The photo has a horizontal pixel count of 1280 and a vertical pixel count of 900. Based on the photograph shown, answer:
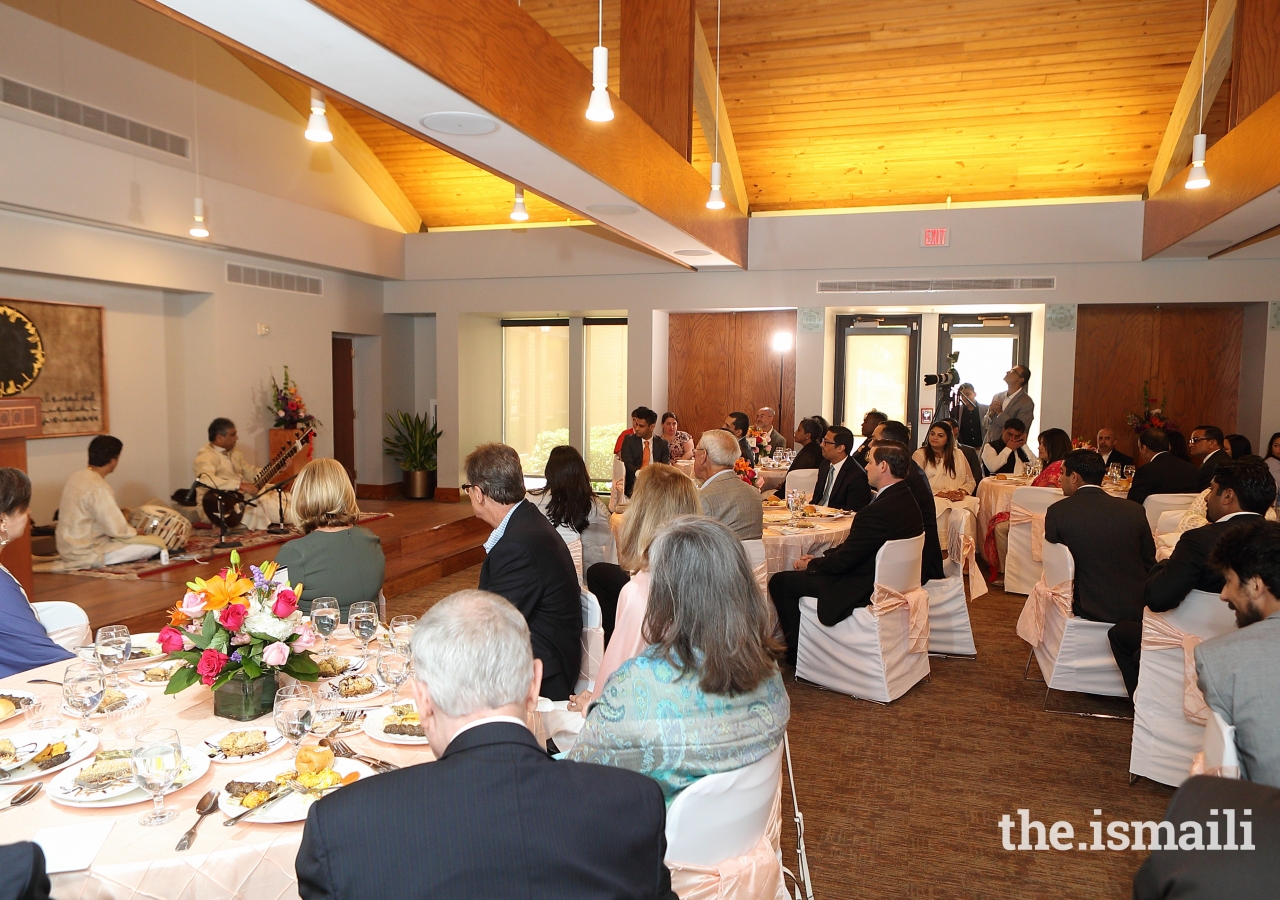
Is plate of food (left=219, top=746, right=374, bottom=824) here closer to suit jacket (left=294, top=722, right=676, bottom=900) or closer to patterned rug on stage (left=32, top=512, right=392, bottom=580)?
suit jacket (left=294, top=722, right=676, bottom=900)

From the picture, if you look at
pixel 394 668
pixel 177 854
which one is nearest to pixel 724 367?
pixel 394 668

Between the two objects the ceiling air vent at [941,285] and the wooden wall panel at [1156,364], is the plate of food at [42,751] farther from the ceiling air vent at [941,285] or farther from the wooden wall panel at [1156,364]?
the wooden wall panel at [1156,364]

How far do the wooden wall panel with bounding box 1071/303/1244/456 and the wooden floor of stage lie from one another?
23.9 feet

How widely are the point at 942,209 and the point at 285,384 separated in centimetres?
790

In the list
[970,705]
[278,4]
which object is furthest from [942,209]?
[278,4]

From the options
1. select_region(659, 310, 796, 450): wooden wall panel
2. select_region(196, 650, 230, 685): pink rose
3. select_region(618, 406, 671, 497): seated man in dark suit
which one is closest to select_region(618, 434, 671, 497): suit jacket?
select_region(618, 406, 671, 497): seated man in dark suit

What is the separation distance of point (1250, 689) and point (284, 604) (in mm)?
2546

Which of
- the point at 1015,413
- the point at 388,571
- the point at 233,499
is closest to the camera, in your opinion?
the point at 388,571

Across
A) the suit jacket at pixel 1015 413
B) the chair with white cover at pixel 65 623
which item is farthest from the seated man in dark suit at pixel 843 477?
the chair with white cover at pixel 65 623

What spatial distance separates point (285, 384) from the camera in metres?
10.2

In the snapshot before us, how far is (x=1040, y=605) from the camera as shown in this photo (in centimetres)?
501

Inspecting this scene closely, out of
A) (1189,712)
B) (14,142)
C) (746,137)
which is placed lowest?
(1189,712)

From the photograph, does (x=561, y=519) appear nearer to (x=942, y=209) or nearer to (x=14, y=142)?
(x=14, y=142)

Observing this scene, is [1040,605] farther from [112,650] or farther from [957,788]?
[112,650]
